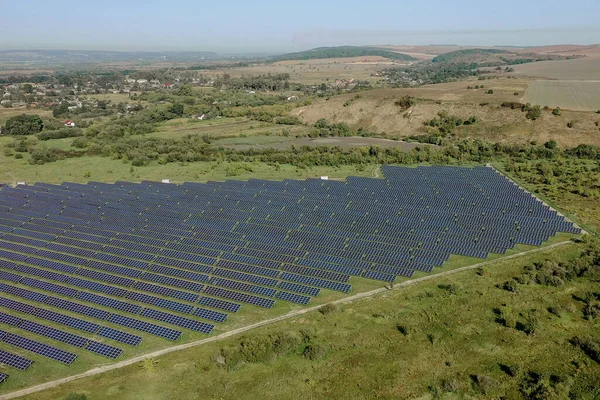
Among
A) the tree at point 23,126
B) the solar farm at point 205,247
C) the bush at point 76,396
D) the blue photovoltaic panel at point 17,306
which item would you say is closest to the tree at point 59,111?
the tree at point 23,126

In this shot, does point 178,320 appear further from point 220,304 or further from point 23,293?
point 23,293

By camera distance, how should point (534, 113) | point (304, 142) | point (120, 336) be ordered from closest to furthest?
point (120, 336) < point (534, 113) < point (304, 142)

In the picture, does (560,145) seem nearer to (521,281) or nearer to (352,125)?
(352,125)

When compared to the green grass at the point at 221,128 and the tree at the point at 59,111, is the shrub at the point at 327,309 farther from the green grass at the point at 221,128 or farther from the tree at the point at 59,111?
the tree at the point at 59,111

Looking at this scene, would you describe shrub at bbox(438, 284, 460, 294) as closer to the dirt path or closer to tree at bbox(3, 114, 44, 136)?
the dirt path

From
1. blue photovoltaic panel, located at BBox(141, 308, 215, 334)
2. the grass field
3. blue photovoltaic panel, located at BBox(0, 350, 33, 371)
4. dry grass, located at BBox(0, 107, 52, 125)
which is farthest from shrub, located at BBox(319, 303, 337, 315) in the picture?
dry grass, located at BBox(0, 107, 52, 125)

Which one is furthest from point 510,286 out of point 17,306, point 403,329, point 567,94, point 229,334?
point 567,94
